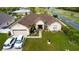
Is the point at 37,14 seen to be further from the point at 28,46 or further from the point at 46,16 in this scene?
the point at 28,46

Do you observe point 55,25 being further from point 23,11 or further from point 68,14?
point 23,11

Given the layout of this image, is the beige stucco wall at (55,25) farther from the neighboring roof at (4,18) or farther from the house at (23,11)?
the neighboring roof at (4,18)

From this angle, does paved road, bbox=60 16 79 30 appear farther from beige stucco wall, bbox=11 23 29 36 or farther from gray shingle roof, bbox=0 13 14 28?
gray shingle roof, bbox=0 13 14 28

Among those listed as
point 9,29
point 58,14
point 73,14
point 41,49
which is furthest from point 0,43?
point 73,14

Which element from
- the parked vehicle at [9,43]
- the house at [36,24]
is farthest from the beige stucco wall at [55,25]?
the parked vehicle at [9,43]

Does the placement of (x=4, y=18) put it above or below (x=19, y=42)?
above

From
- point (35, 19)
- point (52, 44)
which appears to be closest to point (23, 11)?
point (35, 19)
